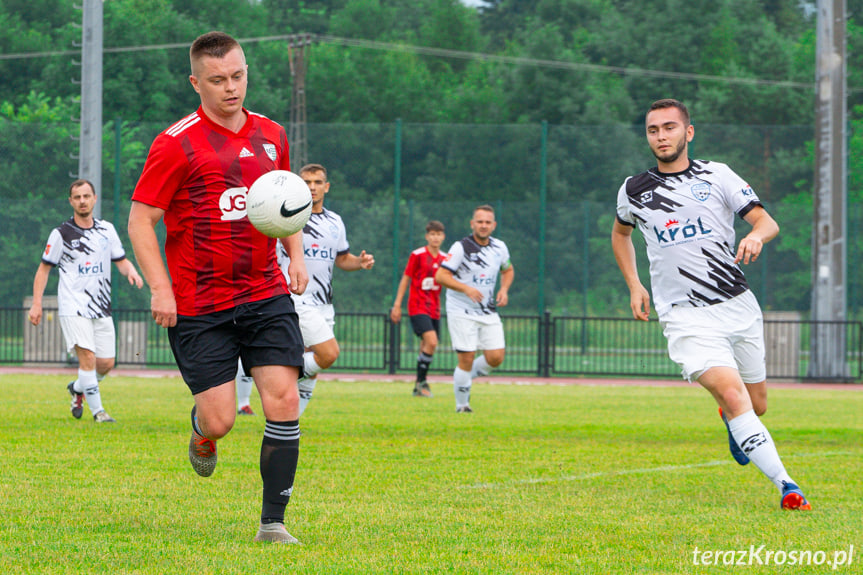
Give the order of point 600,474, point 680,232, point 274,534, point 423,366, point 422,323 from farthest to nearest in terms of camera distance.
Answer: point 422,323 < point 423,366 < point 600,474 < point 680,232 < point 274,534

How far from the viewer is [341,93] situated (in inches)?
1909

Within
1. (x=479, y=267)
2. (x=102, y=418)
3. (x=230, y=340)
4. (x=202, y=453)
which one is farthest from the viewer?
(x=479, y=267)

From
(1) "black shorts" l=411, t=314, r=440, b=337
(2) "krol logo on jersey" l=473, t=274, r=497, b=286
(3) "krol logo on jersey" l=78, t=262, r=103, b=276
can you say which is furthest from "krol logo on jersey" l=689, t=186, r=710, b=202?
(1) "black shorts" l=411, t=314, r=440, b=337

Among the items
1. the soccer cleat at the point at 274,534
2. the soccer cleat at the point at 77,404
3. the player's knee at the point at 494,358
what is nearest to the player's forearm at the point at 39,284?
the soccer cleat at the point at 77,404

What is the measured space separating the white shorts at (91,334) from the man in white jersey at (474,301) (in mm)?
3778

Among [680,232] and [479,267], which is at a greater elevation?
[680,232]

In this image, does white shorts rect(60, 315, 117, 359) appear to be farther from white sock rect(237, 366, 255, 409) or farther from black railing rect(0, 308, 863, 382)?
black railing rect(0, 308, 863, 382)

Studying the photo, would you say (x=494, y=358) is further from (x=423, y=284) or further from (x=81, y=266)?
(x=81, y=266)

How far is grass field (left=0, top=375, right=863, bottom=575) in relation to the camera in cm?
493

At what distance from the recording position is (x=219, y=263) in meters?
5.38

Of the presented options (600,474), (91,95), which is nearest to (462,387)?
(600,474)

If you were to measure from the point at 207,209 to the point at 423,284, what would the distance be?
36.2 feet

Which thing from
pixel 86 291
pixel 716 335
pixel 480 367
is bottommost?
pixel 480 367

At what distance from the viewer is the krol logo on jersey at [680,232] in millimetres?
6734
